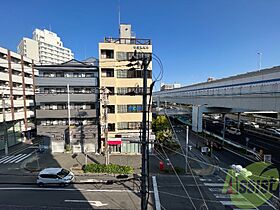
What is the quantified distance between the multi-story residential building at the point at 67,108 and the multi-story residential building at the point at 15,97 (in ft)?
25.6

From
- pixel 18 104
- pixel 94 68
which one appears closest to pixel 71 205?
pixel 94 68

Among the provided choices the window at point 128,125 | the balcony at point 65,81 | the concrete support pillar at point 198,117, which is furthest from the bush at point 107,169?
the concrete support pillar at point 198,117

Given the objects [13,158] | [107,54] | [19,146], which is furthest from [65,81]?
[19,146]

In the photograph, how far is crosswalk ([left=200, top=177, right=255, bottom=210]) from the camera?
13.7m

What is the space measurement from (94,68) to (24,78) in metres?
20.0

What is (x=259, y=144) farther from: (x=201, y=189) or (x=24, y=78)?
(x=24, y=78)

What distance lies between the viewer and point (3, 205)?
1352cm

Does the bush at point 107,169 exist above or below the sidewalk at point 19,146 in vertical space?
above

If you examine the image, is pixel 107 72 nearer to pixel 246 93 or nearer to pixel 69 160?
pixel 69 160

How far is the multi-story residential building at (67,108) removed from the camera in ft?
86.0

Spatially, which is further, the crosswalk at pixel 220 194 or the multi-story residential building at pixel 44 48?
the multi-story residential building at pixel 44 48

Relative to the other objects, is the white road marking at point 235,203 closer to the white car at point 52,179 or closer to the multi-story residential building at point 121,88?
the white car at point 52,179

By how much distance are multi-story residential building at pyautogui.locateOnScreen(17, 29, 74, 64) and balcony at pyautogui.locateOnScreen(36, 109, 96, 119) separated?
55.9 m

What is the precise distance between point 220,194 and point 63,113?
72.3ft
